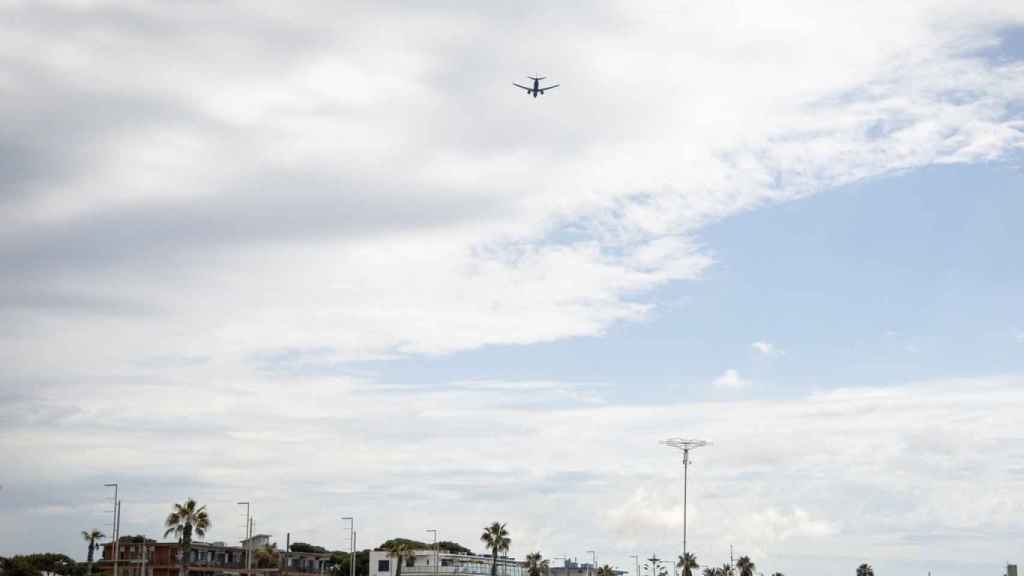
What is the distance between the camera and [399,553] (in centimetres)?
16562

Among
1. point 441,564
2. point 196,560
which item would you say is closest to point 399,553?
point 441,564

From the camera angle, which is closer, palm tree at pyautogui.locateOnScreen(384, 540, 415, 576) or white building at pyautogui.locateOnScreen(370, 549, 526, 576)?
white building at pyautogui.locateOnScreen(370, 549, 526, 576)

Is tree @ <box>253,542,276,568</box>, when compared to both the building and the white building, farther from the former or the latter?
the white building

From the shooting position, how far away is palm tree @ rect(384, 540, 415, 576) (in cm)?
16700

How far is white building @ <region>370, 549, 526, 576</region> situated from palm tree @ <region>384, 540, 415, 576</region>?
340 mm

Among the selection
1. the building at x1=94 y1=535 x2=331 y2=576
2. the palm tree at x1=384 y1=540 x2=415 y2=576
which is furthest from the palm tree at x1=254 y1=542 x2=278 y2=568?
the palm tree at x1=384 y1=540 x2=415 y2=576

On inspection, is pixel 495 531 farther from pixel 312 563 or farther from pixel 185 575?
pixel 185 575

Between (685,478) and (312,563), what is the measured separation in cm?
6587

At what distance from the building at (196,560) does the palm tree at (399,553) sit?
15.1 meters

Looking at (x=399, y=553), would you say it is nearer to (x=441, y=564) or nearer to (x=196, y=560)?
(x=441, y=564)

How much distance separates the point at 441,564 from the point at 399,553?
9.97 metres

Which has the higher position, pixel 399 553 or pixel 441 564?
pixel 399 553

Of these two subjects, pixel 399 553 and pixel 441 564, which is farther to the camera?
pixel 441 564

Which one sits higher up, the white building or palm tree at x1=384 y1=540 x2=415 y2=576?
palm tree at x1=384 y1=540 x2=415 y2=576
